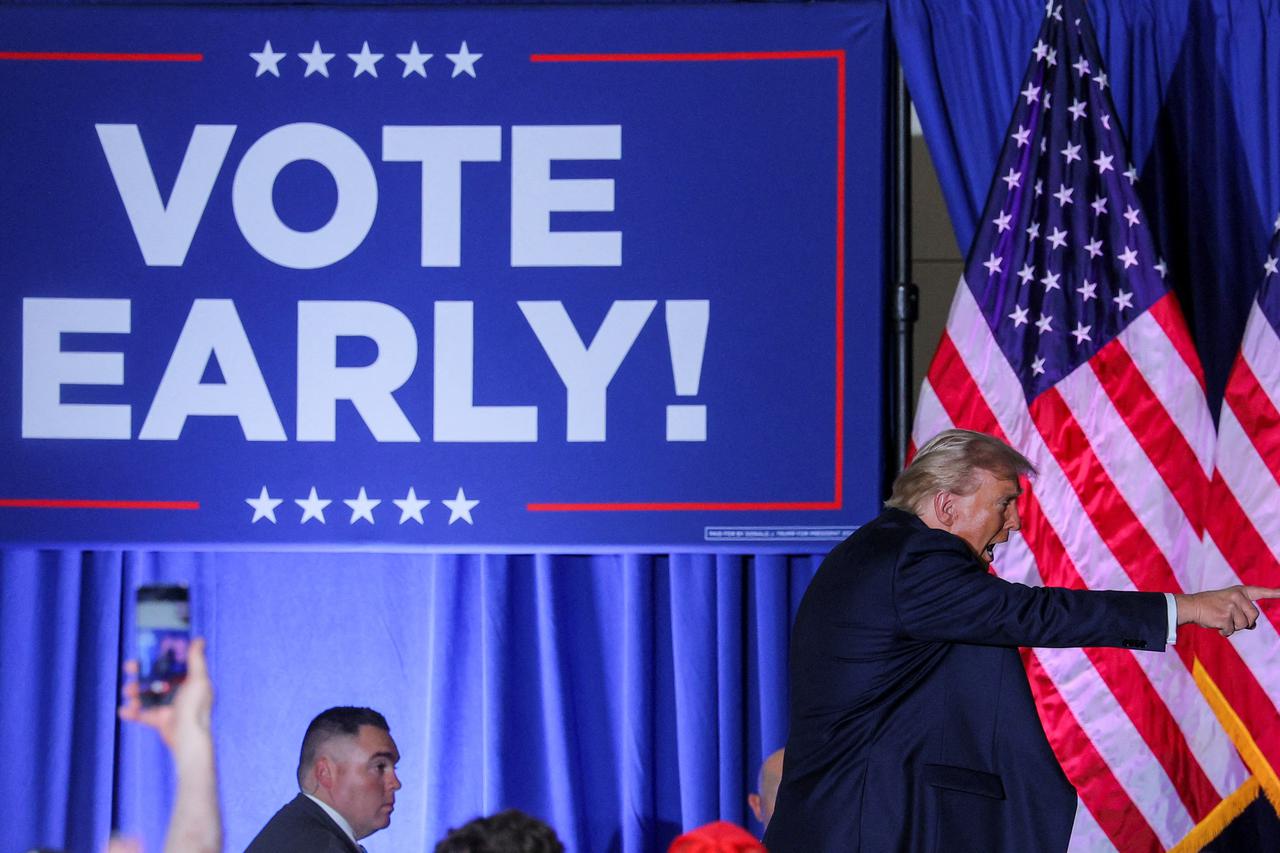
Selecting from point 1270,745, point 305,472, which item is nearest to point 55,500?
point 305,472

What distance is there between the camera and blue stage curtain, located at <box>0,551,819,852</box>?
420 centimetres

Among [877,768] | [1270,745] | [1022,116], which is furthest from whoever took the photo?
[1022,116]

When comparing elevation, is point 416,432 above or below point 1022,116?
below

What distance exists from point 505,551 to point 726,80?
142cm

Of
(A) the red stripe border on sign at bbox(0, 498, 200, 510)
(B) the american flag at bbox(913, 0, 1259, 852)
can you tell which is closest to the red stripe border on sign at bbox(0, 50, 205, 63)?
(A) the red stripe border on sign at bbox(0, 498, 200, 510)

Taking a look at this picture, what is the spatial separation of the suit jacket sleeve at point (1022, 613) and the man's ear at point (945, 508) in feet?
0.59

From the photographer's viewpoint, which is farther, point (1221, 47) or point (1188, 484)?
point (1221, 47)

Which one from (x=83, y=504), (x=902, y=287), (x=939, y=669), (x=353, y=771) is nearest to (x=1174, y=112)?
(x=902, y=287)

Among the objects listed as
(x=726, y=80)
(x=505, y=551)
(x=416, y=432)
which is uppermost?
(x=726, y=80)

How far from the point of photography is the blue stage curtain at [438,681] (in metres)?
4.20

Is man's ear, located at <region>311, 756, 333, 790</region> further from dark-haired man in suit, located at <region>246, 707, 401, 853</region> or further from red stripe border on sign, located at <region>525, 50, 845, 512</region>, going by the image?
red stripe border on sign, located at <region>525, 50, 845, 512</region>

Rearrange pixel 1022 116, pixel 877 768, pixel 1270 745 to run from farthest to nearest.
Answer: pixel 1022 116 < pixel 1270 745 < pixel 877 768

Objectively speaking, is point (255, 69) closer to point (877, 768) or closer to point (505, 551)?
point (505, 551)

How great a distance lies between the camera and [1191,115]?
167 inches
